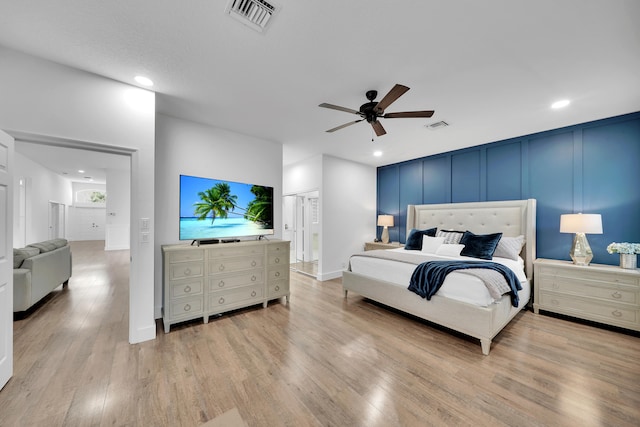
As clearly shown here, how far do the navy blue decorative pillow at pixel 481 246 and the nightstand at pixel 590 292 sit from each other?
1.76 feet

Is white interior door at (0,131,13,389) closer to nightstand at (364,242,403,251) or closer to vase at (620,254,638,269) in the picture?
nightstand at (364,242,403,251)

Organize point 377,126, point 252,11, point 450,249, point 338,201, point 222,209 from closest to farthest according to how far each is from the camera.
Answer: point 252,11 < point 377,126 < point 222,209 < point 450,249 < point 338,201

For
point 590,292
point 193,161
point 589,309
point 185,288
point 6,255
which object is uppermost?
point 193,161

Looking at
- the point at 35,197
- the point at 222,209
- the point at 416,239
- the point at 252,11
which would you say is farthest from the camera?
the point at 35,197

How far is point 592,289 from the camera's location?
115 inches

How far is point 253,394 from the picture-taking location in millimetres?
1771

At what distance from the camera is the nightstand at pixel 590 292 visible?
2695 mm

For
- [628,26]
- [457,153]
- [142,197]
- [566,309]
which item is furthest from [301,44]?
[566,309]

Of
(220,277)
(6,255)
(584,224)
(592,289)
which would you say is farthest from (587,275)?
(6,255)

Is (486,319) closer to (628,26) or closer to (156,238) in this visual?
(628,26)

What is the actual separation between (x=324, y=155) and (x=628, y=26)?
3839 millimetres

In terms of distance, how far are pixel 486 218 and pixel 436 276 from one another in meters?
2.20

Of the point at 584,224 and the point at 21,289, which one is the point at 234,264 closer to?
the point at 21,289

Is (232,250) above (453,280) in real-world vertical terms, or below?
above
